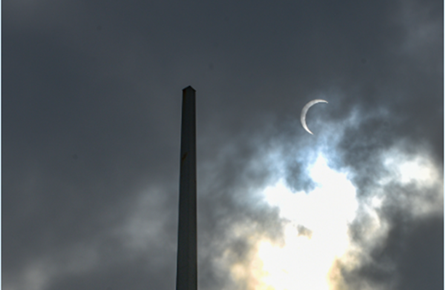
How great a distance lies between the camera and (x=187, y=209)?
43.1ft

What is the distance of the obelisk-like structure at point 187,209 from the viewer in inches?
490

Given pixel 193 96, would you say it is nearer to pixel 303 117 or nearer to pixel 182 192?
pixel 182 192

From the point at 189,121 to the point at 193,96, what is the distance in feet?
4.69

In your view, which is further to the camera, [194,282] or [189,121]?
[189,121]

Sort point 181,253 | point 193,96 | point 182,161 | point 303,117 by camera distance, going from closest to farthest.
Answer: point 181,253
point 182,161
point 193,96
point 303,117

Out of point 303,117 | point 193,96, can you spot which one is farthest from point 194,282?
point 303,117

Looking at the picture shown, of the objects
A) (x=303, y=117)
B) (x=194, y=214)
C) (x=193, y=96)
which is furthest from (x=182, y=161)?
Result: (x=303, y=117)

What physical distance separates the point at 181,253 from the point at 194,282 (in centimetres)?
114

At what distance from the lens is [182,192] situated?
523 inches

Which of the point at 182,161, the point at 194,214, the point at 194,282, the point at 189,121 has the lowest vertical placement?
the point at 194,282

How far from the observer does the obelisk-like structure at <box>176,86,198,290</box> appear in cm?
1245

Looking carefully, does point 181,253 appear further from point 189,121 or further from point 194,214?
point 189,121

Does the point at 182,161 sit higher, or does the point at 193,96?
the point at 193,96

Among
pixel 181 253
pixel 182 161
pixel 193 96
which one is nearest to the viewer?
pixel 181 253
